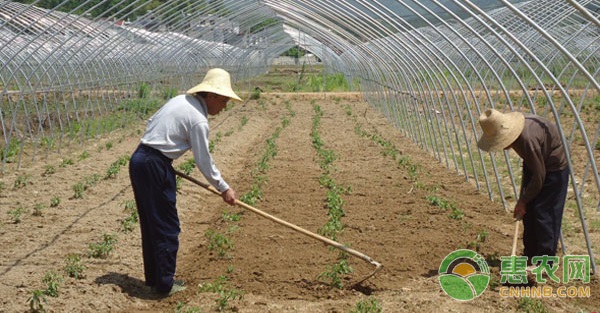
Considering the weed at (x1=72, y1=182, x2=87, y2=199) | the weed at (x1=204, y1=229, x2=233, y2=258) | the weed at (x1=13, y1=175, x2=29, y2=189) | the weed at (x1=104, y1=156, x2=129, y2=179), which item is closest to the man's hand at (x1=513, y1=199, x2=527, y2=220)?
the weed at (x1=204, y1=229, x2=233, y2=258)

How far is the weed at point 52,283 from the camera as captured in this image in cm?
523

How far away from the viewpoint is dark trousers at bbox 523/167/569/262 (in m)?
5.67

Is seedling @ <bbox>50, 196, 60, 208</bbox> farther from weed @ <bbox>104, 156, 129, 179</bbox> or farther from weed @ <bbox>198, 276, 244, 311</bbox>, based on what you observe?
weed @ <bbox>198, 276, 244, 311</bbox>

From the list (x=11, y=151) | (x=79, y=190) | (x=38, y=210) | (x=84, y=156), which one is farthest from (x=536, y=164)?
(x=11, y=151)

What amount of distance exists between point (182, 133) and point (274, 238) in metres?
2.21

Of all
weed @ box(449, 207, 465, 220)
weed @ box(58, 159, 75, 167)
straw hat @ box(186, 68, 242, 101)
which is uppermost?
straw hat @ box(186, 68, 242, 101)

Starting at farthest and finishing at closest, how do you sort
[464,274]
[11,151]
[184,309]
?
1. [11,151]
2. [464,274]
3. [184,309]

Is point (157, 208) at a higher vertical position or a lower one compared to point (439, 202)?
higher

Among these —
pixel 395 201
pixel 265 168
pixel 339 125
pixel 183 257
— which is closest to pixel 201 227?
pixel 183 257

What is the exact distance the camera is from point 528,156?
18.1 feet

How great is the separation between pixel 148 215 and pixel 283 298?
47.4 inches

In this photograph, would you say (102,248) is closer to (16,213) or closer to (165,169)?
(165,169)

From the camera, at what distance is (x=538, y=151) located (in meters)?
5.53

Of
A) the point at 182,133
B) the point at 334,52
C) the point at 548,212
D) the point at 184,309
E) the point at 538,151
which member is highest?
the point at 334,52
